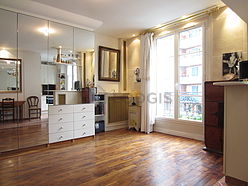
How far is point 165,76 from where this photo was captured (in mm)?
4430

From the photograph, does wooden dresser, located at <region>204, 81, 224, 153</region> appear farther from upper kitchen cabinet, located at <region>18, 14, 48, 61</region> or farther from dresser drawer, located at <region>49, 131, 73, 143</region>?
upper kitchen cabinet, located at <region>18, 14, 48, 61</region>

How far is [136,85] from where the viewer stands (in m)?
5.14

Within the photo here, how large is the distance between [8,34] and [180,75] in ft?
12.4

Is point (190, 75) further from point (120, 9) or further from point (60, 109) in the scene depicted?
point (60, 109)

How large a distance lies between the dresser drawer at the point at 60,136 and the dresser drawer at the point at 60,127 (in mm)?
68

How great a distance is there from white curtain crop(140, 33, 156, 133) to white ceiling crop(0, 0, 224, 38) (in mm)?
536

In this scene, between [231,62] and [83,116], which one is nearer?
[231,62]

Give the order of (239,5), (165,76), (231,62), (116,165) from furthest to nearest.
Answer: (165,76) → (231,62) → (116,165) → (239,5)

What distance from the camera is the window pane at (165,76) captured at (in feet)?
14.1

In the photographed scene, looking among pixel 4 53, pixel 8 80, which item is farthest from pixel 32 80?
pixel 4 53

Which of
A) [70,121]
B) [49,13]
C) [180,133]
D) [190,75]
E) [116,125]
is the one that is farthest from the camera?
[116,125]

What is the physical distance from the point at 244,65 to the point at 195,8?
1.68 m

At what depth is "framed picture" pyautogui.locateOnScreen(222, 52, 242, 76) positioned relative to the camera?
3.11m

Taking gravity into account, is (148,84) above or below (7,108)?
above
